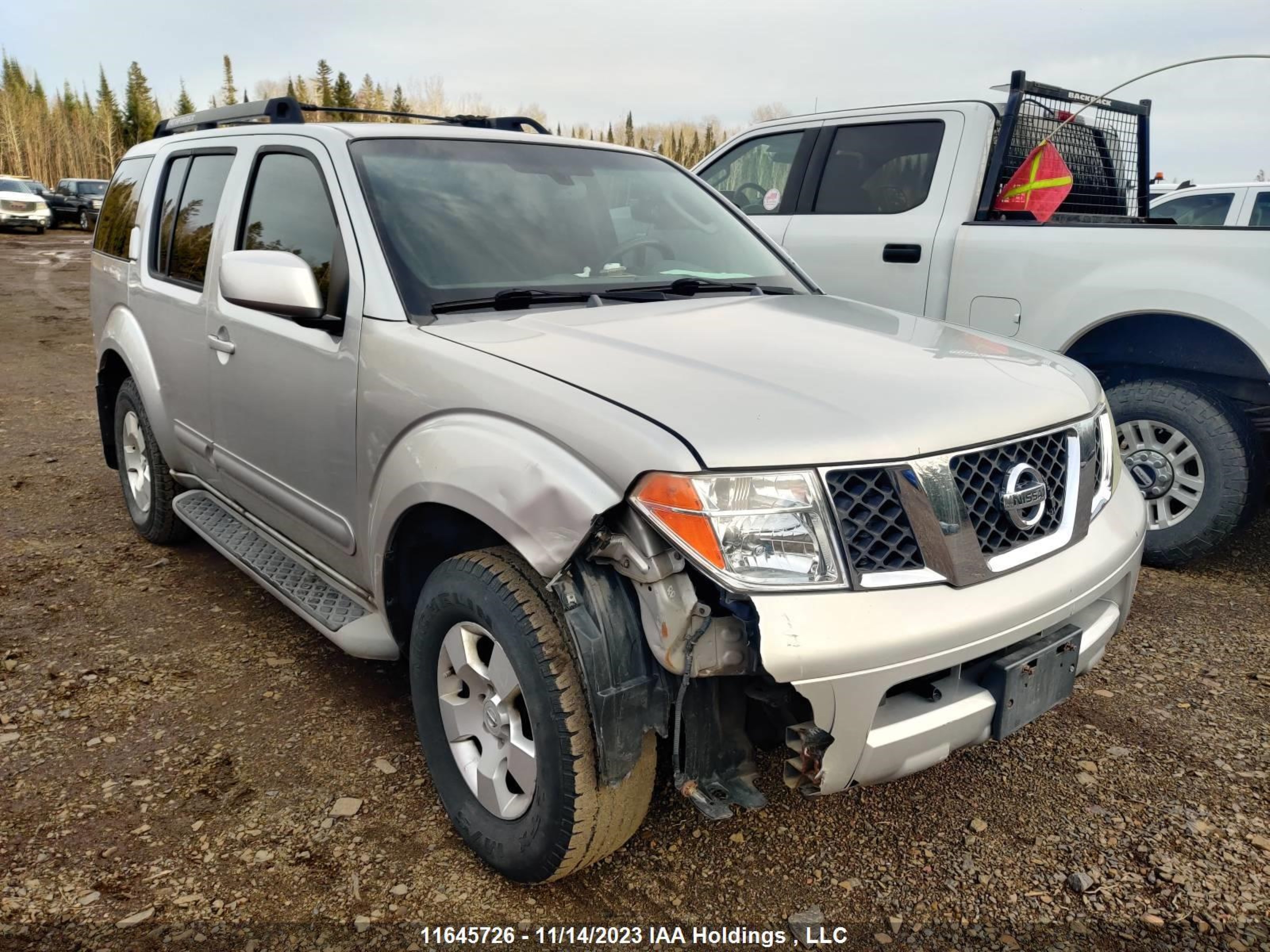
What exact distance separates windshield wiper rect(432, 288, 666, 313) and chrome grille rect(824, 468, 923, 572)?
115 cm

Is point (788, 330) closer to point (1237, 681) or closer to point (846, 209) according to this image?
point (1237, 681)

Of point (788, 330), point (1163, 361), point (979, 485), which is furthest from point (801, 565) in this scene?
point (1163, 361)

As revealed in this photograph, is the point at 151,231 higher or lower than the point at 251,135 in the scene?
lower

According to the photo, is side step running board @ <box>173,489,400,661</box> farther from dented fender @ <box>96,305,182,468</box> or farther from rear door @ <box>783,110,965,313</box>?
rear door @ <box>783,110,965,313</box>

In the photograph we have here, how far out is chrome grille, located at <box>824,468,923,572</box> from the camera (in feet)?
6.07

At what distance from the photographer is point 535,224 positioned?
2.93m

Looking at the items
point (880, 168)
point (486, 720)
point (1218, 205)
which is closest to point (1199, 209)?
point (1218, 205)

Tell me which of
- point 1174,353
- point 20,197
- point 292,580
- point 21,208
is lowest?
point 21,208

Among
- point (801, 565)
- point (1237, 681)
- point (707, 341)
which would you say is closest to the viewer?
point (801, 565)

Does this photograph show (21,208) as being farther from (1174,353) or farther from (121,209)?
(1174,353)

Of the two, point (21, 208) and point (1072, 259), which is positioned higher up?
point (1072, 259)

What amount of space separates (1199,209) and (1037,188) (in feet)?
16.6

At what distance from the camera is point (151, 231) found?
4141 millimetres

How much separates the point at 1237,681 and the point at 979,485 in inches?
77.1
